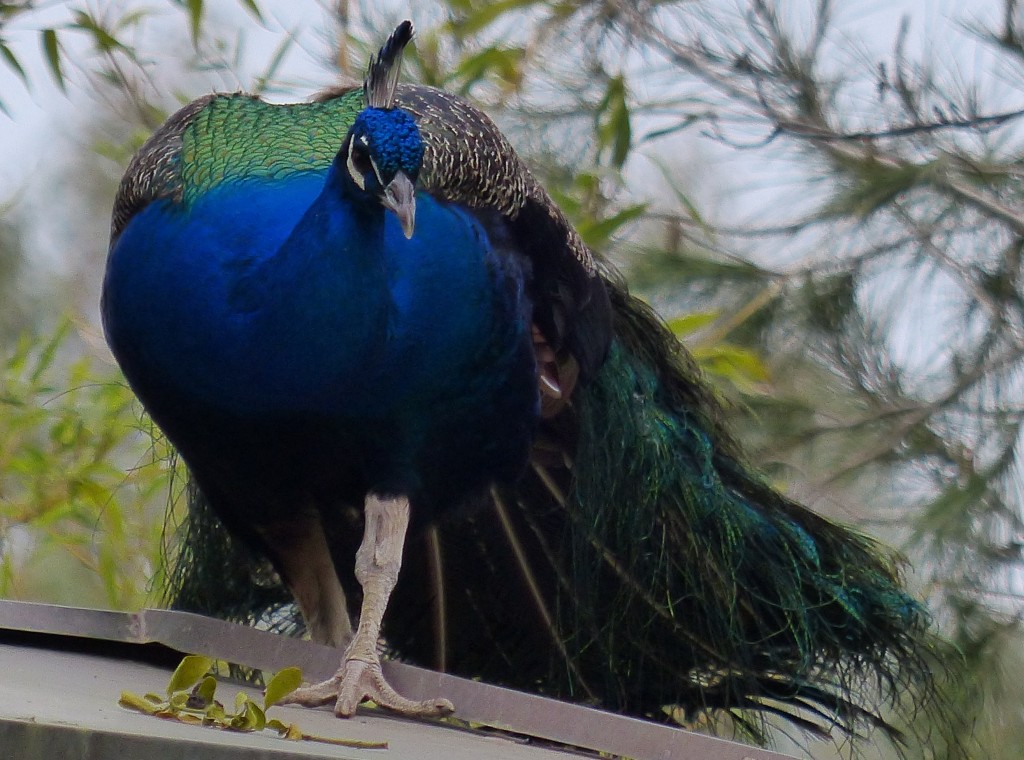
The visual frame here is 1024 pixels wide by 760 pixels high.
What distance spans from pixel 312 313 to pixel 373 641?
1.86ft

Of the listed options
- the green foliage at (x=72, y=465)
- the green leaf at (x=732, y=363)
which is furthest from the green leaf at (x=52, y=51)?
the green leaf at (x=732, y=363)

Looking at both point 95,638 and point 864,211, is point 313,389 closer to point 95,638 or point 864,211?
point 95,638

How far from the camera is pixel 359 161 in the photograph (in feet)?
8.27

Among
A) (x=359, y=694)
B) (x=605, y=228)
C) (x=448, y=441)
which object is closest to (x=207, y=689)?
(x=359, y=694)

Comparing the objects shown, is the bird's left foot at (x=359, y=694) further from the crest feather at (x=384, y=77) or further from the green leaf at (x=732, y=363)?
the green leaf at (x=732, y=363)

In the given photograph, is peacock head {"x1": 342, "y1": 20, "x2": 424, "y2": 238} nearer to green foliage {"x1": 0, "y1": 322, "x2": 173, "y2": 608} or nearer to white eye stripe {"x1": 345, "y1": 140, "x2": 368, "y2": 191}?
white eye stripe {"x1": 345, "y1": 140, "x2": 368, "y2": 191}

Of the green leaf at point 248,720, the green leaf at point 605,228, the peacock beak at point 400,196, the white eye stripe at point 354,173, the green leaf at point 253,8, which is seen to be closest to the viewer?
the green leaf at point 248,720

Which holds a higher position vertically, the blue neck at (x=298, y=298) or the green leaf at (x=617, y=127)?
the green leaf at (x=617, y=127)

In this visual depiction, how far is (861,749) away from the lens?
3.17 meters

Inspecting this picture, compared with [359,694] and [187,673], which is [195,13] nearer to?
[359,694]

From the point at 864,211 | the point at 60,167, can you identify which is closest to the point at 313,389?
the point at 864,211

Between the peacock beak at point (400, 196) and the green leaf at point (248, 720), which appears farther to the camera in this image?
the peacock beak at point (400, 196)

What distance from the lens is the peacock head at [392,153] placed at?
8.02 ft

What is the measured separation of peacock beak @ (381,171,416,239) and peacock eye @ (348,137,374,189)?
56 millimetres
